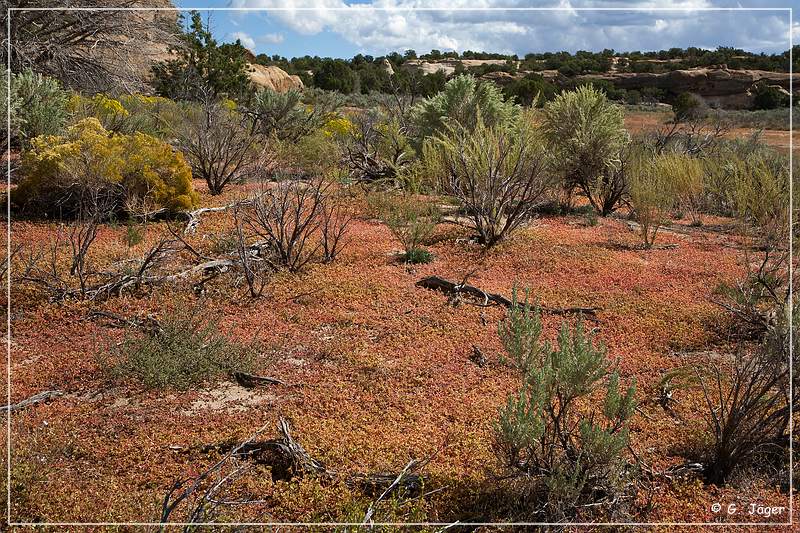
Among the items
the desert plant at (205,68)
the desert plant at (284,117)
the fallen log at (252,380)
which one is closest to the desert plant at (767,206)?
the fallen log at (252,380)

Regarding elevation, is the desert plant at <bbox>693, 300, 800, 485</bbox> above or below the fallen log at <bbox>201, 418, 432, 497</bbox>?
above

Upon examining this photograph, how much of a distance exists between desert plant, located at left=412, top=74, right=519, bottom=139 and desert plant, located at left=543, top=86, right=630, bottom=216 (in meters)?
1.66

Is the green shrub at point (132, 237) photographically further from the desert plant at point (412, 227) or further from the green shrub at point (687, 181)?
the green shrub at point (687, 181)

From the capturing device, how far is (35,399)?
15.1 ft

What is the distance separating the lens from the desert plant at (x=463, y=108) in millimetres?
14953

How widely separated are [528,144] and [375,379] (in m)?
5.82

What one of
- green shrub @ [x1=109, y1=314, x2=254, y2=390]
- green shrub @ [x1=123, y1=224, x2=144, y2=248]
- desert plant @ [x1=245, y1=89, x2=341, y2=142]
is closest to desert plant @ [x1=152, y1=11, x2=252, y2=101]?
desert plant @ [x1=245, y1=89, x2=341, y2=142]

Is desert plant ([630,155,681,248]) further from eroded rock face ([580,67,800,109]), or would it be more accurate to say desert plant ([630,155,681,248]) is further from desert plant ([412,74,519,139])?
eroded rock face ([580,67,800,109])

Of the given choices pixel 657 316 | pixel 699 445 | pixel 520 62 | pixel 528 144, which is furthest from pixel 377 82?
pixel 699 445

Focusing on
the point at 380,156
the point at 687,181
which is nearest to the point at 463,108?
the point at 380,156

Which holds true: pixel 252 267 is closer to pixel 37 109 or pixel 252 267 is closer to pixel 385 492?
pixel 385 492

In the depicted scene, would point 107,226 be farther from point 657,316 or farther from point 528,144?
point 657,316

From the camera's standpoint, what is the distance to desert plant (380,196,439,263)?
342 inches

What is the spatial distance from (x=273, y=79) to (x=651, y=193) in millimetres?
29483
